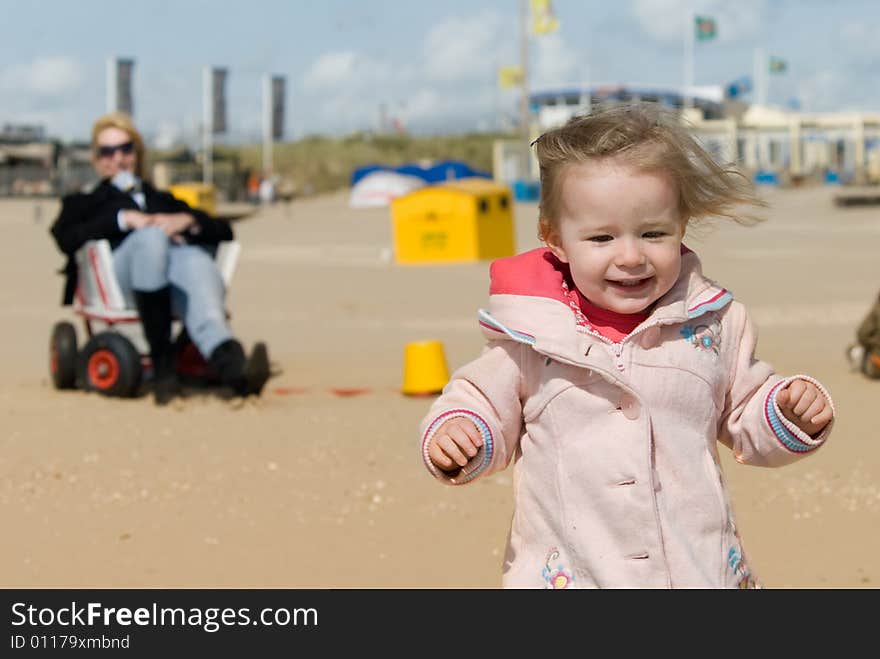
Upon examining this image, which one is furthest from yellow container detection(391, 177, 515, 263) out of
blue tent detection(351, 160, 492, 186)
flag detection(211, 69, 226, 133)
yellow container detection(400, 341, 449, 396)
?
flag detection(211, 69, 226, 133)

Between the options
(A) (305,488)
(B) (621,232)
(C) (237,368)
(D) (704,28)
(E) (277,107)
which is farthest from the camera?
(D) (704,28)

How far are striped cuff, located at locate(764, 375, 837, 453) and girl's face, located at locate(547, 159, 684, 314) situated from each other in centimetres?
29

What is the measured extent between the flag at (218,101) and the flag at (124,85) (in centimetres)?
400

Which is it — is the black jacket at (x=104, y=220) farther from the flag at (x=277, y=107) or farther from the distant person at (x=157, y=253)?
the flag at (x=277, y=107)

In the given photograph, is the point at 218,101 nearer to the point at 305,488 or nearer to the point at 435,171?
the point at 435,171

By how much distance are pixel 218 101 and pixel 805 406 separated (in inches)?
1648

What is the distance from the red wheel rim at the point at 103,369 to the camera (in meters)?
6.70

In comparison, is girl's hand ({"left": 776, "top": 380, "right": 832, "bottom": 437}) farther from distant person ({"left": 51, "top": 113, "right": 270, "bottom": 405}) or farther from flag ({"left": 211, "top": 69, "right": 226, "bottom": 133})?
flag ({"left": 211, "top": 69, "right": 226, "bottom": 133})

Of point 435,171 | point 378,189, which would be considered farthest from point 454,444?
point 435,171

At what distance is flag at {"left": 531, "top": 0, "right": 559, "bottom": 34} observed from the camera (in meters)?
39.8

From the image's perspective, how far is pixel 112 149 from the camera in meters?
6.92

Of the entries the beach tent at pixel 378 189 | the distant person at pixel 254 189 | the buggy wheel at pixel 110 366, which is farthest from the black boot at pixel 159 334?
the distant person at pixel 254 189

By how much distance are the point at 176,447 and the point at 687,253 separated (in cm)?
341
